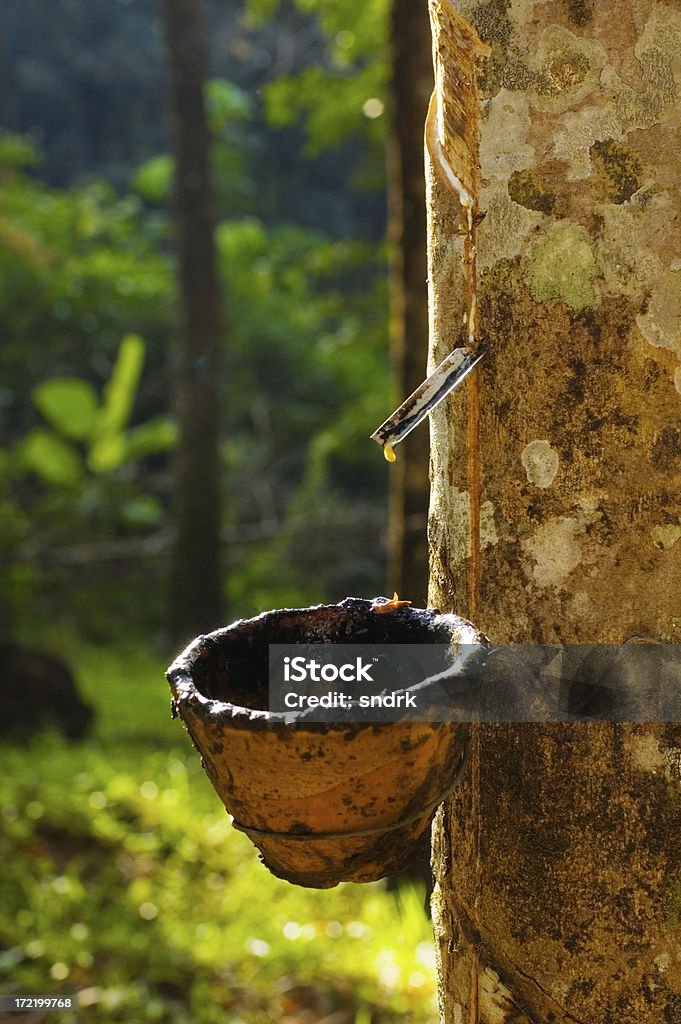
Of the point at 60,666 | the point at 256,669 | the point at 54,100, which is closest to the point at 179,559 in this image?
the point at 60,666

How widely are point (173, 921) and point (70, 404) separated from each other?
19.8 ft

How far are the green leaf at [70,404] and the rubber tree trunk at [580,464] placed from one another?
7.98 meters

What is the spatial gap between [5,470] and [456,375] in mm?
8293

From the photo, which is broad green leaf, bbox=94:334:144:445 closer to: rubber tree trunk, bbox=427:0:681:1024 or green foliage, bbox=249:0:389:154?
green foliage, bbox=249:0:389:154

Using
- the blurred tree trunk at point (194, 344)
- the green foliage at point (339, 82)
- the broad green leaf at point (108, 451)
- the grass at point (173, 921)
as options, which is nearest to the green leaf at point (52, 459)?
the broad green leaf at point (108, 451)

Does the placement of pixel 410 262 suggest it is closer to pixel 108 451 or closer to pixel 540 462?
pixel 540 462

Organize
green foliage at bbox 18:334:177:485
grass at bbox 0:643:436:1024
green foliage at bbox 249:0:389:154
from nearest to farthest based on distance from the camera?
grass at bbox 0:643:436:1024, green foliage at bbox 249:0:389:154, green foliage at bbox 18:334:177:485

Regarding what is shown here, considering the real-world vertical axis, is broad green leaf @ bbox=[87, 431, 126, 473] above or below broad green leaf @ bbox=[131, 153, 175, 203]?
below

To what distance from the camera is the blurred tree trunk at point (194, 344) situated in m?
7.37

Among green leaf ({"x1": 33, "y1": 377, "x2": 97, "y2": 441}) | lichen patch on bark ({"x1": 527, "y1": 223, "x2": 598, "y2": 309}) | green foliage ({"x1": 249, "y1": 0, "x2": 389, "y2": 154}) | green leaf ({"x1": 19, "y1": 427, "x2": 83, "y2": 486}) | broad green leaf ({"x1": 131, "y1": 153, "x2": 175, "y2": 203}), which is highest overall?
green foliage ({"x1": 249, "y1": 0, "x2": 389, "y2": 154})

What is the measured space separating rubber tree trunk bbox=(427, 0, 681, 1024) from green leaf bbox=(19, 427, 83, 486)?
805cm

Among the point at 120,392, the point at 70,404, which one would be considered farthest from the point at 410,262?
the point at 70,404

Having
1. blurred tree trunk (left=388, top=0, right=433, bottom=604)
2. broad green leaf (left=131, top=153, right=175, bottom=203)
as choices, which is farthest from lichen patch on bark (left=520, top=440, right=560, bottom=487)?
broad green leaf (left=131, top=153, right=175, bottom=203)

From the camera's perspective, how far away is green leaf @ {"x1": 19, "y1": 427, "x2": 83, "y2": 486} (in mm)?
8922
